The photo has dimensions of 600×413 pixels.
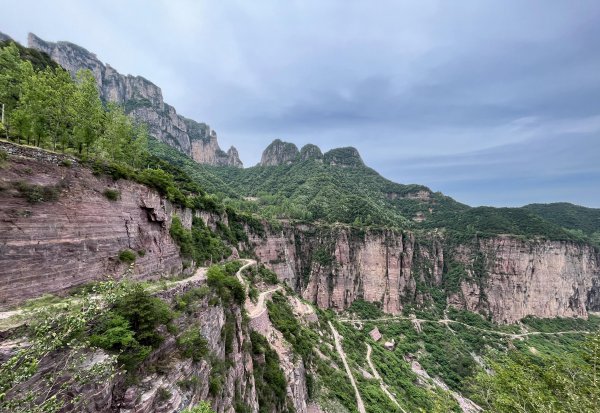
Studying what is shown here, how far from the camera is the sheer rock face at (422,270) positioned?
81.0 meters

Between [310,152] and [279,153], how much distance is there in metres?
30.5

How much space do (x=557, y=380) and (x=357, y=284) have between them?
6875cm

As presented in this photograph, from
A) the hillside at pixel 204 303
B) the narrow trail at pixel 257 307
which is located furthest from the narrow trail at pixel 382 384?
the narrow trail at pixel 257 307

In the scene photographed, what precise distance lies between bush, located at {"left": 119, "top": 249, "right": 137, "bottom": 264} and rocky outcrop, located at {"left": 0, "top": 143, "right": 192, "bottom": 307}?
12.4 inches

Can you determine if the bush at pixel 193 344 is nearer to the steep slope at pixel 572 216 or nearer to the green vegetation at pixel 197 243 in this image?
the green vegetation at pixel 197 243

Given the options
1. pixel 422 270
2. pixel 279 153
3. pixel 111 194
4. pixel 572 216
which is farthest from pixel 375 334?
pixel 572 216

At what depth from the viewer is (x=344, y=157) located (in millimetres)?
175375

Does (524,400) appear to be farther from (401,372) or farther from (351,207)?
(351,207)

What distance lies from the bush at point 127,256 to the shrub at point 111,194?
3769 mm

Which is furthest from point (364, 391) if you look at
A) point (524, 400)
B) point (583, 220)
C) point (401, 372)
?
point (583, 220)

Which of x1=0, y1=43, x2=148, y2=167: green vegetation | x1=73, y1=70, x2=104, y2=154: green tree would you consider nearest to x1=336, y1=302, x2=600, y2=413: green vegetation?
x1=73, y1=70, x2=104, y2=154: green tree

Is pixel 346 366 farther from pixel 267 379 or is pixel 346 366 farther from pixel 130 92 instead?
pixel 130 92

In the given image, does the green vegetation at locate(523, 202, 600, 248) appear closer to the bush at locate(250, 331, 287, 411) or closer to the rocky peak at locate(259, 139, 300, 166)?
the rocky peak at locate(259, 139, 300, 166)

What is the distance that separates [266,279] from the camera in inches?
1849
